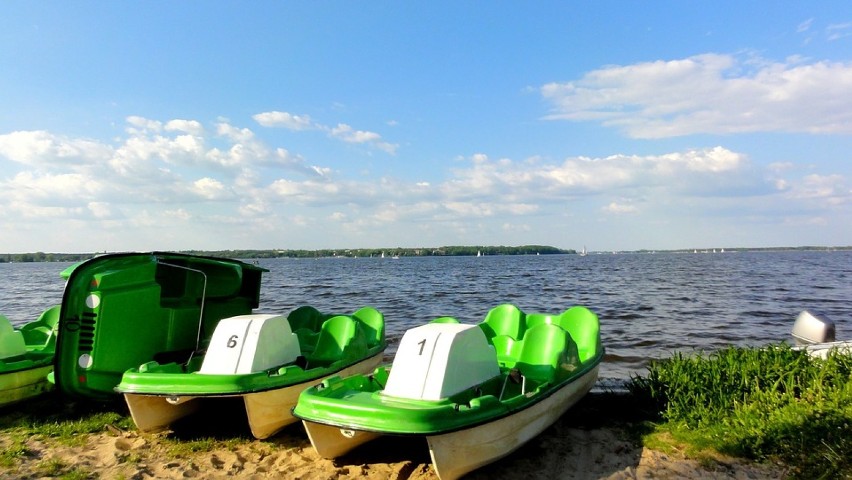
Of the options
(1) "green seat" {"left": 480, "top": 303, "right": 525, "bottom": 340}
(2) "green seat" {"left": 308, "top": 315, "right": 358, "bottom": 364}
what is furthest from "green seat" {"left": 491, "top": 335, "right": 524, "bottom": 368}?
(2) "green seat" {"left": 308, "top": 315, "right": 358, "bottom": 364}

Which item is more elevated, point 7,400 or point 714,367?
point 714,367

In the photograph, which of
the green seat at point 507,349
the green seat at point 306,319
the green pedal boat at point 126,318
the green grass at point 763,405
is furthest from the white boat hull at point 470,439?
the green seat at point 306,319

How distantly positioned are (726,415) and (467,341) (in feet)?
9.39

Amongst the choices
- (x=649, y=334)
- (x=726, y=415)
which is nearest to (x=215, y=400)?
(x=726, y=415)

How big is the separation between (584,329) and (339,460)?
408 centimetres

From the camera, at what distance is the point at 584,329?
805cm

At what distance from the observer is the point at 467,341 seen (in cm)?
555

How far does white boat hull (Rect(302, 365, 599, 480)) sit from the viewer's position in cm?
475

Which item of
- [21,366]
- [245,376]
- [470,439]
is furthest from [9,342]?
[470,439]

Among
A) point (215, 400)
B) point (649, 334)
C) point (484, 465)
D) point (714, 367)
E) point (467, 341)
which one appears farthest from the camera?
point (649, 334)

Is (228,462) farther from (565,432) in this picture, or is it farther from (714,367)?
(714,367)

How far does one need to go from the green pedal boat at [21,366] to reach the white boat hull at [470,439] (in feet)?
15.3

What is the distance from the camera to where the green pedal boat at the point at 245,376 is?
18.9 feet

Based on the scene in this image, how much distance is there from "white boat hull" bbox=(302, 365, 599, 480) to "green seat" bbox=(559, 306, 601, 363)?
161 cm
